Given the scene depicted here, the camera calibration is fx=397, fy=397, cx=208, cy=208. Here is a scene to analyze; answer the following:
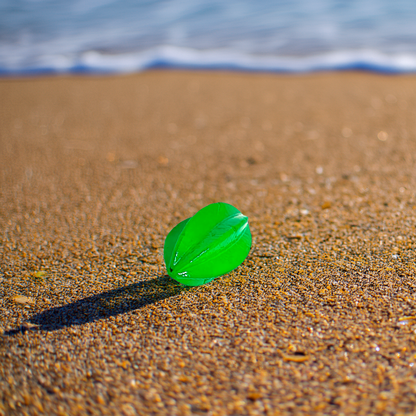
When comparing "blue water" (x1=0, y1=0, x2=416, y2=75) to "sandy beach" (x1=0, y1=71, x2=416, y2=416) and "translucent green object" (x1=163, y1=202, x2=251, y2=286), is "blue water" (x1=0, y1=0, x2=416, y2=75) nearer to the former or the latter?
"sandy beach" (x1=0, y1=71, x2=416, y2=416)

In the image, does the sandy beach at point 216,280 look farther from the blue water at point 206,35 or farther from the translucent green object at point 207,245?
the blue water at point 206,35

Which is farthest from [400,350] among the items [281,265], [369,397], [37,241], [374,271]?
[37,241]

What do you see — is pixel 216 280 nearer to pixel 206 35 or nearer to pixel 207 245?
pixel 207 245

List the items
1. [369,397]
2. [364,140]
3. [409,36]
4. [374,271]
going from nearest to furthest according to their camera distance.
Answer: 1. [369,397]
2. [374,271]
3. [364,140]
4. [409,36]

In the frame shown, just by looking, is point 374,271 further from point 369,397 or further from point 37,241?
point 37,241

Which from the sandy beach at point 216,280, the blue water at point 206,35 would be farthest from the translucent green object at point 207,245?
the blue water at point 206,35

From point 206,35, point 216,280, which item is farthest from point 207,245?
point 206,35

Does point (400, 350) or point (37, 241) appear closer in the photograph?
point (400, 350)

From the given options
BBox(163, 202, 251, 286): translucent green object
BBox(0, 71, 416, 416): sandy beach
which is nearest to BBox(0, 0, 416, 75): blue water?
BBox(0, 71, 416, 416): sandy beach
